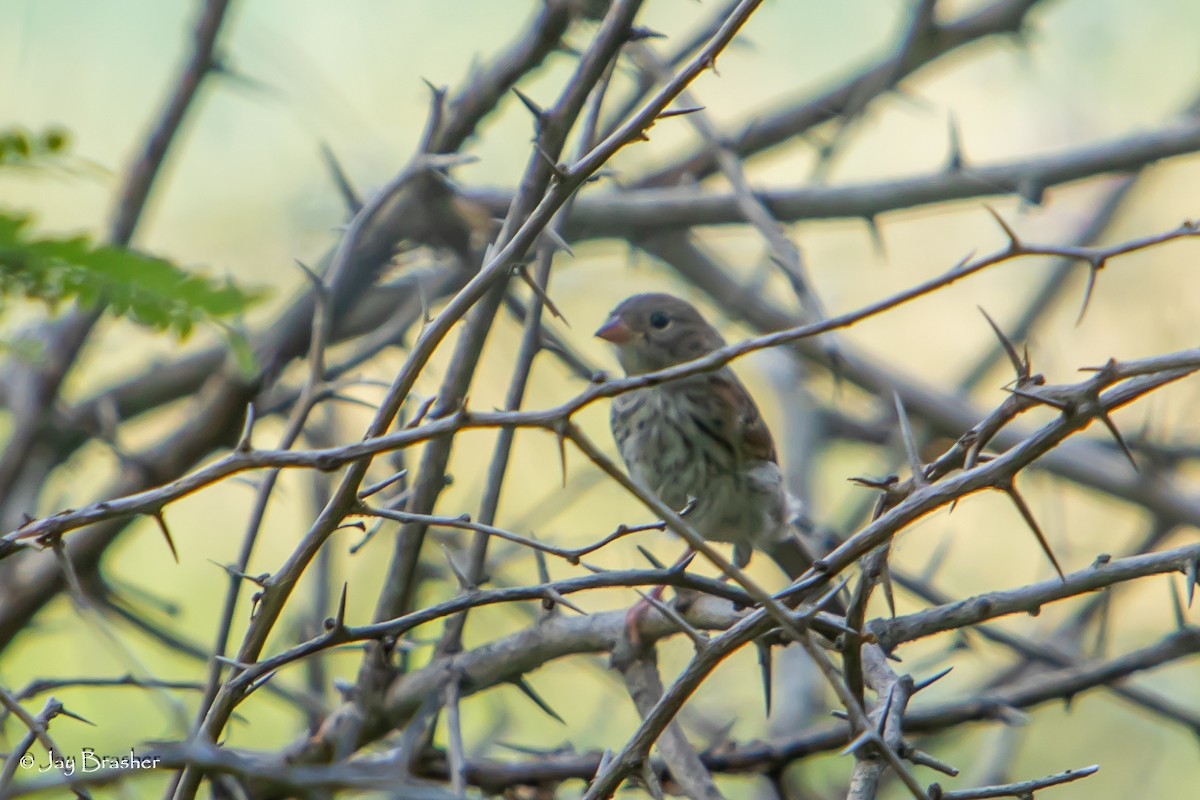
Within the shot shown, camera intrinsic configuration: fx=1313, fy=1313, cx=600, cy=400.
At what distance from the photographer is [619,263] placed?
23.2 ft

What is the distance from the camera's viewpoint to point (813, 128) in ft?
16.2

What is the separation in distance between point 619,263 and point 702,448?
2.54m

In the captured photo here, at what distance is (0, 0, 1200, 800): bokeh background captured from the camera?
18.0 feet

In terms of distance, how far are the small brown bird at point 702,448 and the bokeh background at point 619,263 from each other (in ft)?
0.96

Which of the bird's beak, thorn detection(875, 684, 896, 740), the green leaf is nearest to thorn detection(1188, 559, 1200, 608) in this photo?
thorn detection(875, 684, 896, 740)

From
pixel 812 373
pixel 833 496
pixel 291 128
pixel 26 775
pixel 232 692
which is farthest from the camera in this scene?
pixel 833 496

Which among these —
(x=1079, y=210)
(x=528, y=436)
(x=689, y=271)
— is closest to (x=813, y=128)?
(x=689, y=271)

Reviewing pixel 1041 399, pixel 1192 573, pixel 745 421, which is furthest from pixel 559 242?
pixel 745 421

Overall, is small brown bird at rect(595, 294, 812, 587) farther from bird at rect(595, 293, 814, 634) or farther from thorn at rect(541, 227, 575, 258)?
thorn at rect(541, 227, 575, 258)

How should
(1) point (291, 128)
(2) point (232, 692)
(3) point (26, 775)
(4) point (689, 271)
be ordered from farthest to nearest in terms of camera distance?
(1) point (291, 128)
(4) point (689, 271)
(3) point (26, 775)
(2) point (232, 692)

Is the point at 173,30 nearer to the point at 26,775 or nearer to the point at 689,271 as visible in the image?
the point at 689,271

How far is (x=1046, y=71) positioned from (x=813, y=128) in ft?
16.1

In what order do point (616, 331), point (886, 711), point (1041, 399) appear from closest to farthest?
point (1041, 399) → point (886, 711) → point (616, 331)

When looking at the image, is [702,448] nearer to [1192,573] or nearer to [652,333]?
[652,333]
